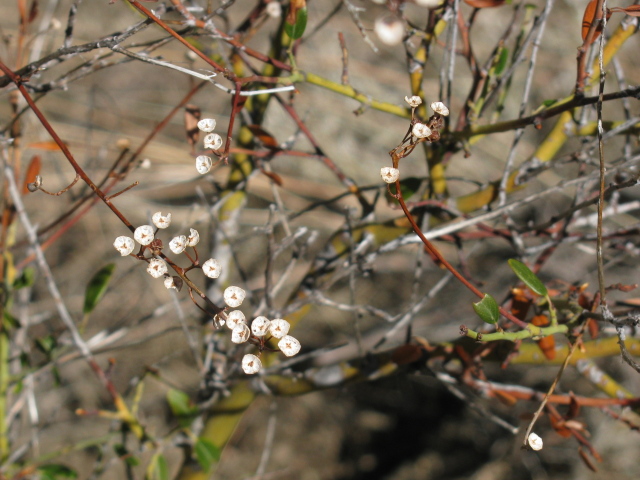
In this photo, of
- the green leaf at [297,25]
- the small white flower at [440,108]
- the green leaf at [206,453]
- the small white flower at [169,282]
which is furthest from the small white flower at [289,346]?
the green leaf at [206,453]

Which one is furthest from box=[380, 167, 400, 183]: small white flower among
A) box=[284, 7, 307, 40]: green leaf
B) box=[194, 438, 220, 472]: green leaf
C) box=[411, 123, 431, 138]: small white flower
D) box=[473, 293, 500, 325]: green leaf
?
box=[194, 438, 220, 472]: green leaf

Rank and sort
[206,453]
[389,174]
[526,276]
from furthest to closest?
1. [206,453]
2. [526,276]
3. [389,174]

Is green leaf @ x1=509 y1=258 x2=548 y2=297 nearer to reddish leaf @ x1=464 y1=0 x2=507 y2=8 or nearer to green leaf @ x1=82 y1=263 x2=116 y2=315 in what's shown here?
reddish leaf @ x1=464 y1=0 x2=507 y2=8

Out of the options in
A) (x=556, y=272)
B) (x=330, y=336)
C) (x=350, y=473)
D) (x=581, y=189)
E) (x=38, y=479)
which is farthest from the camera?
(x=330, y=336)

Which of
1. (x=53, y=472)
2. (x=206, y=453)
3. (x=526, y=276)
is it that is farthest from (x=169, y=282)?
(x=53, y=472)

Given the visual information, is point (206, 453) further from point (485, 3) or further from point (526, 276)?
point (485, 3)

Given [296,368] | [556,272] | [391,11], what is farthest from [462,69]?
[391,11]

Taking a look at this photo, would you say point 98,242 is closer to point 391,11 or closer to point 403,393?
point 403,393
